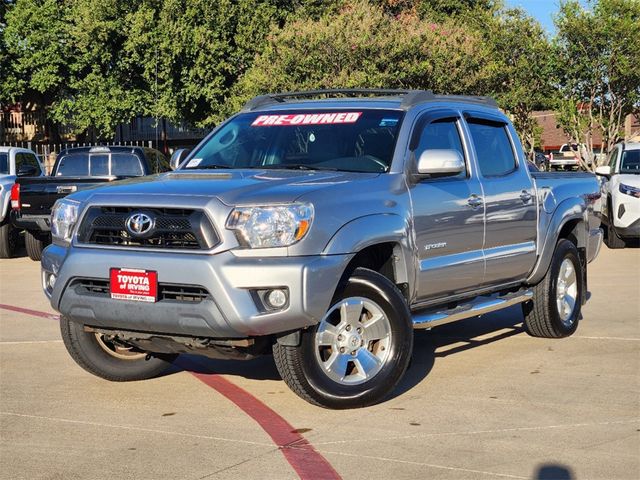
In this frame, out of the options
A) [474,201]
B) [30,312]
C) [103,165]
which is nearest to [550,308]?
[474,201]

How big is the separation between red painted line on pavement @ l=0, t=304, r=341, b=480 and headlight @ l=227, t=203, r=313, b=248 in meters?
1.01

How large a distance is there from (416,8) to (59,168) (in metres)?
24.3

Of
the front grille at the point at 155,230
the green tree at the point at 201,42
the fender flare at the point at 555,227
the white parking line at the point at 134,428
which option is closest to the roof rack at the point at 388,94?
the fender flare at the point at 555,227

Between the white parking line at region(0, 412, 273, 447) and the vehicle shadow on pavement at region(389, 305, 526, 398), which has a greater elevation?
the white parking line at region(0, 412, 273, 447)

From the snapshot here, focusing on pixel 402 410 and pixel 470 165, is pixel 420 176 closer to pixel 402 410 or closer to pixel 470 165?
pixel 470 165

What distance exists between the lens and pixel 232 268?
19.0 ft

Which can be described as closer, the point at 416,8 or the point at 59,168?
the point at 59,168

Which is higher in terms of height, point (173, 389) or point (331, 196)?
point (331, 196)

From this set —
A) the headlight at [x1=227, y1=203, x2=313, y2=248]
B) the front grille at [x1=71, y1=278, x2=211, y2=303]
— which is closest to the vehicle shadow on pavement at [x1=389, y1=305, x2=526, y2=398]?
the headlight at [x1=227, y1=203, x2=313, y2=248]

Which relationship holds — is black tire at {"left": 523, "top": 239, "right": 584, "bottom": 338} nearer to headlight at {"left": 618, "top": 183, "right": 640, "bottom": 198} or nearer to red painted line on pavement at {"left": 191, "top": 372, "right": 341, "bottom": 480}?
red painted line on pavement at {"left": 191, "top": 372, "right": 341, "bottom": 480}

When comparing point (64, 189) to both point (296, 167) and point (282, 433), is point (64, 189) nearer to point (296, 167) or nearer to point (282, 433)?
point (296, 167)

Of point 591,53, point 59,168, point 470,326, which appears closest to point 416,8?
point 591,53

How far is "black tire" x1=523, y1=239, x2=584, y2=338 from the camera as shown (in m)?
8.61

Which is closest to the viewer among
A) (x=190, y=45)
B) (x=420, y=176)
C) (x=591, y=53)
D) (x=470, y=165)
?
(x=420, y=176)
